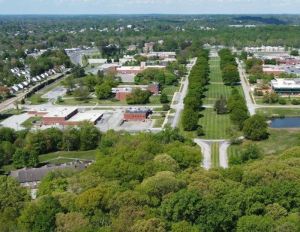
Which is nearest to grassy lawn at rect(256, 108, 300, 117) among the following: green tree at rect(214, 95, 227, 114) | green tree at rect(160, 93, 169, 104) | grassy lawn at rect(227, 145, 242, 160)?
green tree at rect(214, 95, 227, 114)

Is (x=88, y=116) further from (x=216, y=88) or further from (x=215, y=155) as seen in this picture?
(x=216, y=88)

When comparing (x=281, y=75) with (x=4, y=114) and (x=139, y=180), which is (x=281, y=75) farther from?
(x=139, y=180)

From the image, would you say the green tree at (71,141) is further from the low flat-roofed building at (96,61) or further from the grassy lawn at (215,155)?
the low flat-roofed building at (96,61)

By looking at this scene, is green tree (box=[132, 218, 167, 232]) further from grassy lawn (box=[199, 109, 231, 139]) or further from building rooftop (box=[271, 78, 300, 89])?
building rooftop (box=[271, 78, 300, 89])

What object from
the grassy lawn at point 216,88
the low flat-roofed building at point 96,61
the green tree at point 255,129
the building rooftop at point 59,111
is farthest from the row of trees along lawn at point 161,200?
the low flat-roofed building at point 96,61

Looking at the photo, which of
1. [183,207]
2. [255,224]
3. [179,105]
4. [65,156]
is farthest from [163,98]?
[255,224]

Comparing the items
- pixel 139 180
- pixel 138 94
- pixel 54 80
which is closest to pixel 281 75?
pixel 138 94
